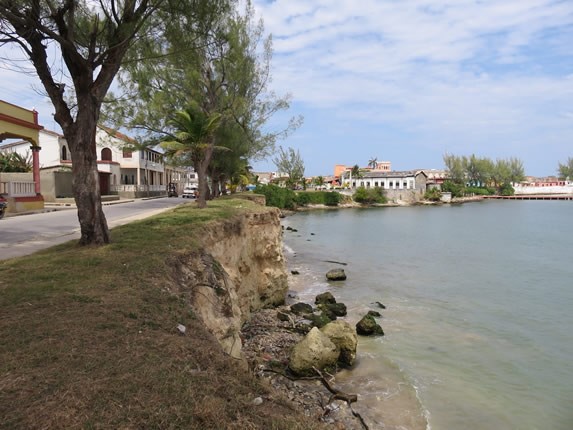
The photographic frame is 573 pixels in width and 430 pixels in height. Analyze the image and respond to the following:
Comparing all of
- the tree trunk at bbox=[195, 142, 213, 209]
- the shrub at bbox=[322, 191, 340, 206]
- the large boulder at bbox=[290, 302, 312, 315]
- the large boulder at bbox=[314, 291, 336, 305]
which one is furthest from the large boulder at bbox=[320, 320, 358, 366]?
the shrub at bbox=[322, 191, 340, 206]

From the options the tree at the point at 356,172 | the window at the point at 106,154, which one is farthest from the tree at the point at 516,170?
the window at the point at 106,154

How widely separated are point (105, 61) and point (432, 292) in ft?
56.2

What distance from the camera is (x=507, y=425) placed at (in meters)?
8.95

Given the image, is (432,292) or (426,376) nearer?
(426,376)

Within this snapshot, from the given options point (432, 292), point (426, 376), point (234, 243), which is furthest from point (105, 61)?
point (432, 292)

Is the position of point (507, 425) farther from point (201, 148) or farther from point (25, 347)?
point (201, 148)

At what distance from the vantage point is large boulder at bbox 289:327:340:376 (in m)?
10.1

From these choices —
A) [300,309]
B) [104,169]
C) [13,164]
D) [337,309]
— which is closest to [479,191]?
[104,169]

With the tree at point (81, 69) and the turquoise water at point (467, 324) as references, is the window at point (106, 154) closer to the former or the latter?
the turquoise water at point (467, 324)

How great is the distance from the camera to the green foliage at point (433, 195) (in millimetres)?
112312

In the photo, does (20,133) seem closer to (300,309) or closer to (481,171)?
(300,309)

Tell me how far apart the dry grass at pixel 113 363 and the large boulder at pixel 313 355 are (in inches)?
173

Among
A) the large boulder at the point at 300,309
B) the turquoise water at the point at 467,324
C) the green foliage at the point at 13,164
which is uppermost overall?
the green foliage at the point at 13,164

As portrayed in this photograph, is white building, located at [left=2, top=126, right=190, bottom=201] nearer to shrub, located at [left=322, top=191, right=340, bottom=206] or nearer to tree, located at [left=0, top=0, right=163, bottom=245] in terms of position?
tree, located at [left=0, top=0, right=163, bottom=245]
